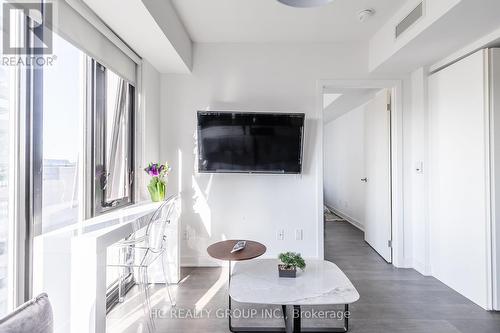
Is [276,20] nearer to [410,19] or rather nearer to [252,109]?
[252,109]

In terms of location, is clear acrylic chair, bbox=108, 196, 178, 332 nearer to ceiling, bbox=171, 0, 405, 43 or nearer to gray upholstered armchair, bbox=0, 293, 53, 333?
gray upholstered armchair, bbox=0, 293, 53, 333

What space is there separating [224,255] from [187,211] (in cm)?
125

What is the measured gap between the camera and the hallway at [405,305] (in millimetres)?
1940

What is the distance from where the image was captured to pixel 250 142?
2.90m

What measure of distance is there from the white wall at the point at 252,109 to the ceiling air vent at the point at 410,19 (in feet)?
2.21

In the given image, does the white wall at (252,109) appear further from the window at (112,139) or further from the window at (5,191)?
the window at (5,191)

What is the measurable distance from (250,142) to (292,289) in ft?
5.51

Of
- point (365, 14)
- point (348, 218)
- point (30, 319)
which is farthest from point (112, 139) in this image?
point (348, 218)

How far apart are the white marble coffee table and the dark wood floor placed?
30 centimetres

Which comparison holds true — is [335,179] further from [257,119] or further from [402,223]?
[257,119]

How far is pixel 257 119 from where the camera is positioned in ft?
9.41

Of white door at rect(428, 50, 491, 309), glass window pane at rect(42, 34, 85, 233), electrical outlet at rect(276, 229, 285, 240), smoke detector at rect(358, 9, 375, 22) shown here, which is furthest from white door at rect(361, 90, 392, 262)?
glass window pane at rect(42, 34, 85, 233)

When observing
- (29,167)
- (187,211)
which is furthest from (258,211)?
(29,167)

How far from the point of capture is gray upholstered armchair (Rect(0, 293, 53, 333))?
873 millimetres
